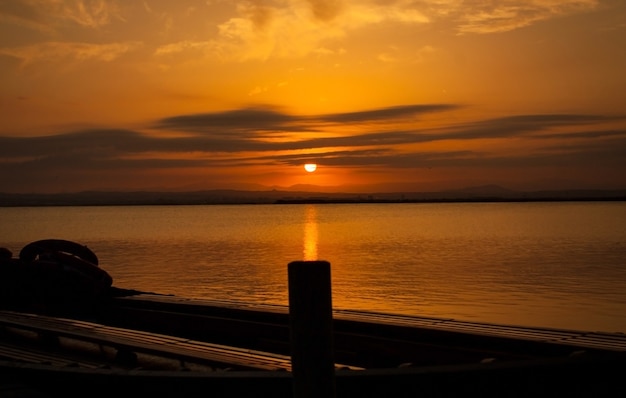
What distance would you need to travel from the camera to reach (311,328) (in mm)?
4699

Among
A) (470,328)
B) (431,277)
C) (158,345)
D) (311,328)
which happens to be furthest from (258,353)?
(431,277)

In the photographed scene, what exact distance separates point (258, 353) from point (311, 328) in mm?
3760

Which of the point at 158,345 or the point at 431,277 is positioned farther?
the point at 431,277

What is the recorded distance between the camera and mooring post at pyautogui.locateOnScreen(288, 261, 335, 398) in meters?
4.61

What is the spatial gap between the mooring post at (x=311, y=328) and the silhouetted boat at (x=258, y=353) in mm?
165

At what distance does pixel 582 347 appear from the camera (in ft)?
25.6

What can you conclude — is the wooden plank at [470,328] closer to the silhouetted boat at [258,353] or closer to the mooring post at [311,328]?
the silhouetted boat at [258,353]

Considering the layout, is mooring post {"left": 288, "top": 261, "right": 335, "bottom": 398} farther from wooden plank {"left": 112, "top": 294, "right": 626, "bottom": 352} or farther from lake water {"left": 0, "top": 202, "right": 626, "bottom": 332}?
lake water {"left": 0, "top": 202, "right": 626, "bottom": 332}

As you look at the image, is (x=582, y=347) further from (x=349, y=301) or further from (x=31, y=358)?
(x=349, y=301)

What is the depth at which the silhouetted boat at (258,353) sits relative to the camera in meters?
6.24

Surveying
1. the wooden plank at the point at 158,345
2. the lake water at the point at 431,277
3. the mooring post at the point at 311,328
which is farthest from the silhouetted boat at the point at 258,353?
the lake water at the point at 431,277

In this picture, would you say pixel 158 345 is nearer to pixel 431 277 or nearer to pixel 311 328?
pixel 311 328

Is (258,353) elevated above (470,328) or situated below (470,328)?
below

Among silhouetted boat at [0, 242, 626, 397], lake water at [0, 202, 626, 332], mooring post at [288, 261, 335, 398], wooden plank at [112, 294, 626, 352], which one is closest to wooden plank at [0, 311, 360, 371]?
silhouetted boat at [0, 242, 626, 397]
